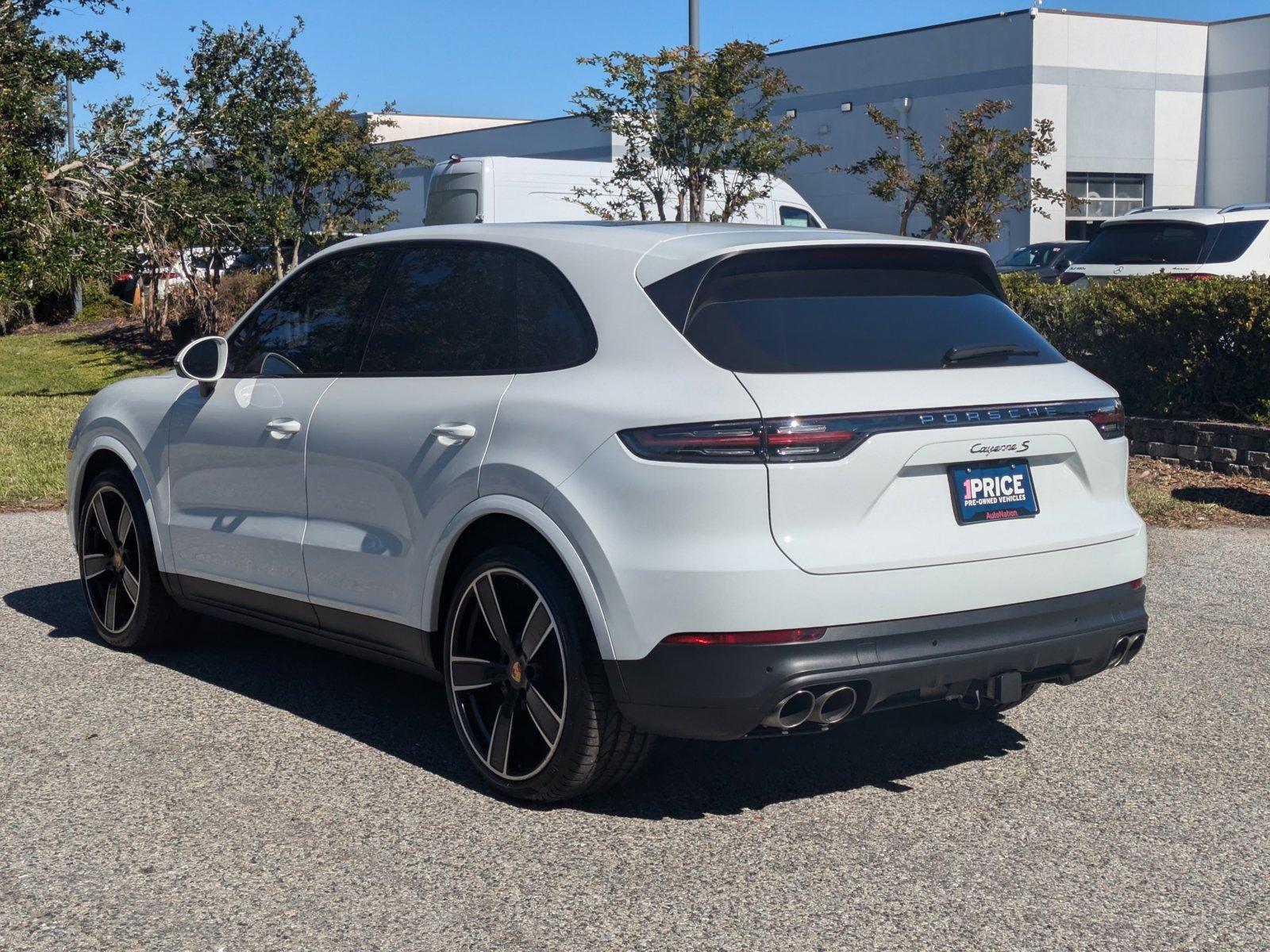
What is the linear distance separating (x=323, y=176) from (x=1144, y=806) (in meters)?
22.5

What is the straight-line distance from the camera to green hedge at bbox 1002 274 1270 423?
36.8ft

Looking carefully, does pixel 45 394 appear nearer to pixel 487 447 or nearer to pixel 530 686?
pixel 487 447

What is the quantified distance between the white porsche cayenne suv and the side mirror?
0.52 meters

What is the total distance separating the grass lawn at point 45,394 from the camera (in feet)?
39.3

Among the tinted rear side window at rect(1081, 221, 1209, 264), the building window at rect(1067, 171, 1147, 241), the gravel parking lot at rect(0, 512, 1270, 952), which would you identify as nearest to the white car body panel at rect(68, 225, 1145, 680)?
the gravel parking lot at rect(0, 512, 1270, 952)

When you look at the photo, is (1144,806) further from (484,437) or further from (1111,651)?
(484,437)

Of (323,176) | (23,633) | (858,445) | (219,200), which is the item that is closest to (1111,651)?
(858,445)

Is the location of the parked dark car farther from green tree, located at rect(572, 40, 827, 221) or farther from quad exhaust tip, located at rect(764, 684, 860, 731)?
quad exhaust tip, located at rect(764, 684, 860, 731)

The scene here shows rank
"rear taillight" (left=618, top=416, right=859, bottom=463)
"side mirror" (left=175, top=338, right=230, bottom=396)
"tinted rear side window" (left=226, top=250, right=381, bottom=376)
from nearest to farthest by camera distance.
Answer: "rear taillight" (left=618, top=416, right=859, bottom=463)
"tinted rear side window" (left=226, top=250, right=381, bottom=376)
"side mirror" (left=175, top=338, right=230, bottom=396)

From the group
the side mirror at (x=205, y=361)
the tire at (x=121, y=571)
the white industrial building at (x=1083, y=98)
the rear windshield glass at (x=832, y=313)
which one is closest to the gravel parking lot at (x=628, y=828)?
the tire at (x=121, y=571)

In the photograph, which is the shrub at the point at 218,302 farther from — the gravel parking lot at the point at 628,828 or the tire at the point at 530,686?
the tire at the point at 530,686

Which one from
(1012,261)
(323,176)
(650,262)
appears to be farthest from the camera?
(1012,261)

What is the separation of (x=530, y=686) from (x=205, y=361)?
7.29 ft

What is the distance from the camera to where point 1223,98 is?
4009cm
